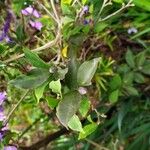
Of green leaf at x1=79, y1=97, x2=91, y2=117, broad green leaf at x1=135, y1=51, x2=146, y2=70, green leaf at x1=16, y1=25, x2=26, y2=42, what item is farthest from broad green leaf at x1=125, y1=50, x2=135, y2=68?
A: green leaf at x1=79, y1=97, x2=91, y2=117

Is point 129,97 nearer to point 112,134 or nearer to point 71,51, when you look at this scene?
point 112,134

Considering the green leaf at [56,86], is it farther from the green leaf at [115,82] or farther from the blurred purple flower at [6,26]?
the green leaf at [115,82]

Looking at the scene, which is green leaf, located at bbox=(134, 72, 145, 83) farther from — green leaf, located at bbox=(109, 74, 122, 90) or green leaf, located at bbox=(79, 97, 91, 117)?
green leaf, located at bbox=(79, 97, 91, 117)

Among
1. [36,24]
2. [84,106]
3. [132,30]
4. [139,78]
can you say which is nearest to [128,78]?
[139,78]

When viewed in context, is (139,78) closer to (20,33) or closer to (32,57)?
(20,33)

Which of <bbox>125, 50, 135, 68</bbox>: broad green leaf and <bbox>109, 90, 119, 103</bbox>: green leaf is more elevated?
<bbox>125, 50, 135, 68</bbox>: broad green leaf

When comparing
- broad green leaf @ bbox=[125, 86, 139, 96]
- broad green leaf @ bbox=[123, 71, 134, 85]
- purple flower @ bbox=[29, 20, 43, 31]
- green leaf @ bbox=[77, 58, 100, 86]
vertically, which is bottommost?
broad green leaf @ bbox=[125, 86, 139, 96]
